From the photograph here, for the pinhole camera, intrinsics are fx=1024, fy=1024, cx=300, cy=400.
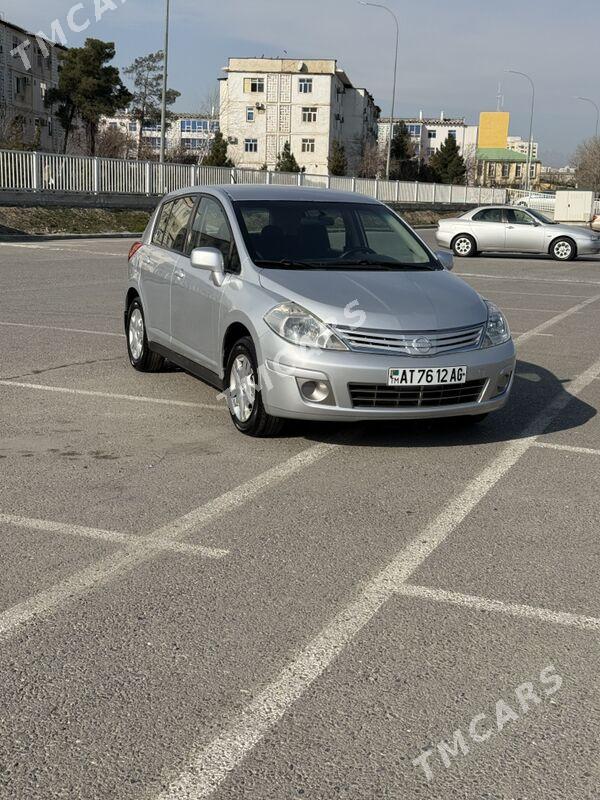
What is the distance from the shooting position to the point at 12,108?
8294cm

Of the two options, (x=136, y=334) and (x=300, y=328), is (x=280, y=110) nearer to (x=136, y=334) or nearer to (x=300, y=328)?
(x=136, y=334)

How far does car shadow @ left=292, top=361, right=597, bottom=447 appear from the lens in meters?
6.79

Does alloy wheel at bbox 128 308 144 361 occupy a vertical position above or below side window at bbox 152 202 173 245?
below

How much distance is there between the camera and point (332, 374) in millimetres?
6160

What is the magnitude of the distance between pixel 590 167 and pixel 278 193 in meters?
117

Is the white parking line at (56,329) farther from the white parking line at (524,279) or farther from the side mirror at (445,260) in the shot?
the white parking line at (524,279)

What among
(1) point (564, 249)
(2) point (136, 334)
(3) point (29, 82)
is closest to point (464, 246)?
(1) point (564, 249)

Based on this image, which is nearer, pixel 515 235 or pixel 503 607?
pixel 503 607

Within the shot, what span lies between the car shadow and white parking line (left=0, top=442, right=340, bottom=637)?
71 centimetres

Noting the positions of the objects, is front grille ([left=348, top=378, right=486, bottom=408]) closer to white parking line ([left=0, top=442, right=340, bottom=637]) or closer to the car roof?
white parking line ([left=0, top=442, right=340, bottom=637])

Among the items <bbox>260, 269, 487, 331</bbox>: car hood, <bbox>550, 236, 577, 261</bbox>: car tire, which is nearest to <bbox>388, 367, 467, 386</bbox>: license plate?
<bbox>260, 269, 487, 331</bbox>: car hood

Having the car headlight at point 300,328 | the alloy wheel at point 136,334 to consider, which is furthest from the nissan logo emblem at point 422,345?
the alloy wheel at point 136,334

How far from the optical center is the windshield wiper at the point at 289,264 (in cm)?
702

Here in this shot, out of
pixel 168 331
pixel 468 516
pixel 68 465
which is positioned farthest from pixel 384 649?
pixel 168 331
